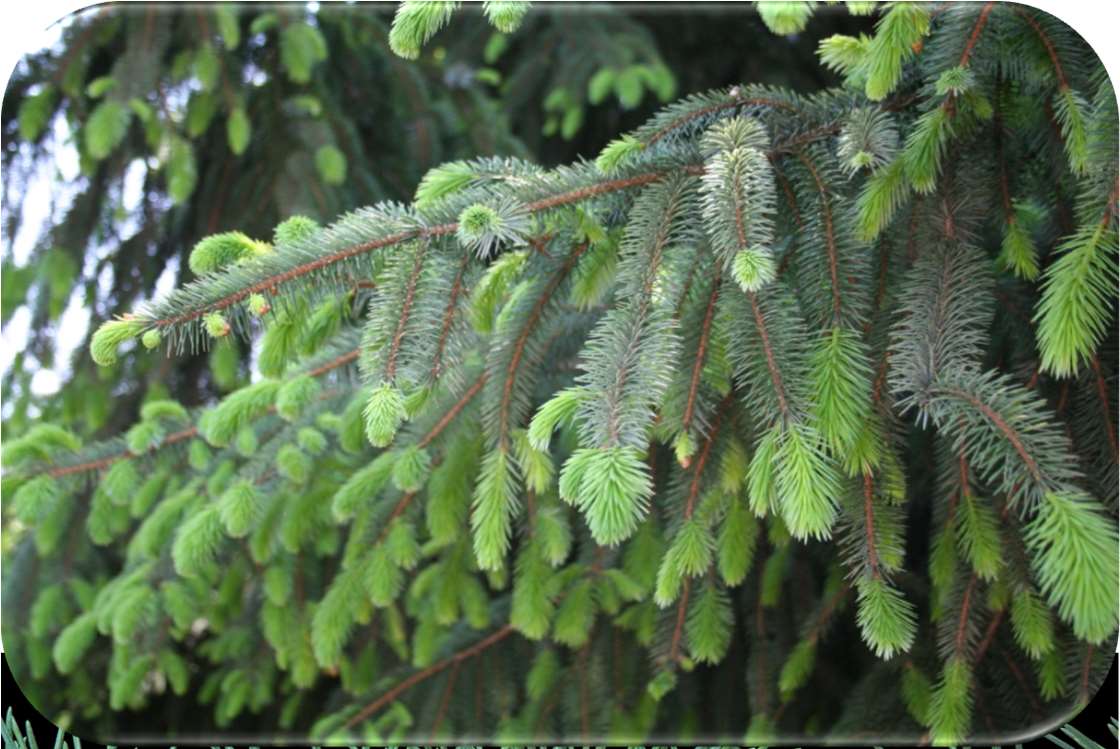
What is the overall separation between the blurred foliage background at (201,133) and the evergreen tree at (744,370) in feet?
2.11

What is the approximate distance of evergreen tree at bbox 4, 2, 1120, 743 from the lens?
31.1 inches

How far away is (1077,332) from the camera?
0.77 metres

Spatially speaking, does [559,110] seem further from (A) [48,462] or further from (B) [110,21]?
(A) [48,462]

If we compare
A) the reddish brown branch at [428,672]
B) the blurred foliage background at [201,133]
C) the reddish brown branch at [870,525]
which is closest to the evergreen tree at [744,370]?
the reddish brown branch at [870,525]

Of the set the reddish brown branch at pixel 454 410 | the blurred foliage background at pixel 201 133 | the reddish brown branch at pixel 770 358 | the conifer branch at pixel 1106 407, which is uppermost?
the blurred foliage background at pixel 201 133

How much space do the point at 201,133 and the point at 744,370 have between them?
1.45m

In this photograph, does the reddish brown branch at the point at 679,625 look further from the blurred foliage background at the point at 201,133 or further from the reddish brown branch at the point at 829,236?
the blurred foliage background at the point at 201,133

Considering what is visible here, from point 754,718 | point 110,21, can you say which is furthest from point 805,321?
point 110,21

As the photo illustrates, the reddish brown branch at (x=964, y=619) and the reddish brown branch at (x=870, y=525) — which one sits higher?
the reddish brown branch at (x=870, y=525)

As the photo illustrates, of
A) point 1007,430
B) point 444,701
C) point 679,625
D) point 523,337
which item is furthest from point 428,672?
point 1007,430

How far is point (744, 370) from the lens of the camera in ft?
2.80

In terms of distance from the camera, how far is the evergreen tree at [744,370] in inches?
31.1

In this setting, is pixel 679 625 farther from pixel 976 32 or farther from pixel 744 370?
pixel 976 32

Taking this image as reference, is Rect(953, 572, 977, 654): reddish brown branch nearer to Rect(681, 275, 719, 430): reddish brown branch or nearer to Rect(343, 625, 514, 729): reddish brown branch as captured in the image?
Rect(681, 275, 719, 430): reddish brown branch
